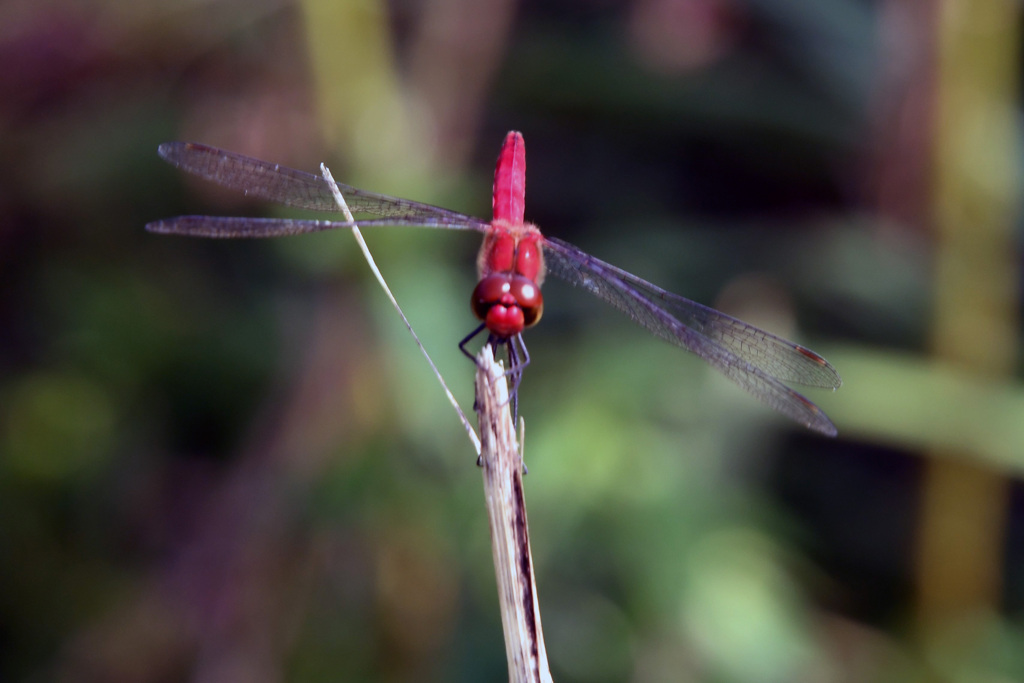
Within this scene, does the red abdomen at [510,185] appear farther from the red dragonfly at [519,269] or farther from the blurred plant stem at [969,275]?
the blurred plant stem at [969,275]

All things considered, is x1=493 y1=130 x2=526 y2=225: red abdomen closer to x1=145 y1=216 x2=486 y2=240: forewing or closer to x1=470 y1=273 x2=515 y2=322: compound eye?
x1=145 y1=216 x2=486 y2=240: forewing

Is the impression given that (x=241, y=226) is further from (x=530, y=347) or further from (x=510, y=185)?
(x=530, y=347)

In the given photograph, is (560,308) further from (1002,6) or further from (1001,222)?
(1002,6)

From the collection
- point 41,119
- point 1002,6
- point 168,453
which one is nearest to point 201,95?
point 41,119

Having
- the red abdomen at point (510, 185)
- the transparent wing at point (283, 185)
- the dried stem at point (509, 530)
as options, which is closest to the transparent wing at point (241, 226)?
the transparent wing at point (283, 185)

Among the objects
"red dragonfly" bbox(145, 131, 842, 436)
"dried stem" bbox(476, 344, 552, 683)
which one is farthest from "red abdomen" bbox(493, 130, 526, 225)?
"dried stem" bbox(476, 344, 552, 683)

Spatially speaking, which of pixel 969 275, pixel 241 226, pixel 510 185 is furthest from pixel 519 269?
pixel 969 275
